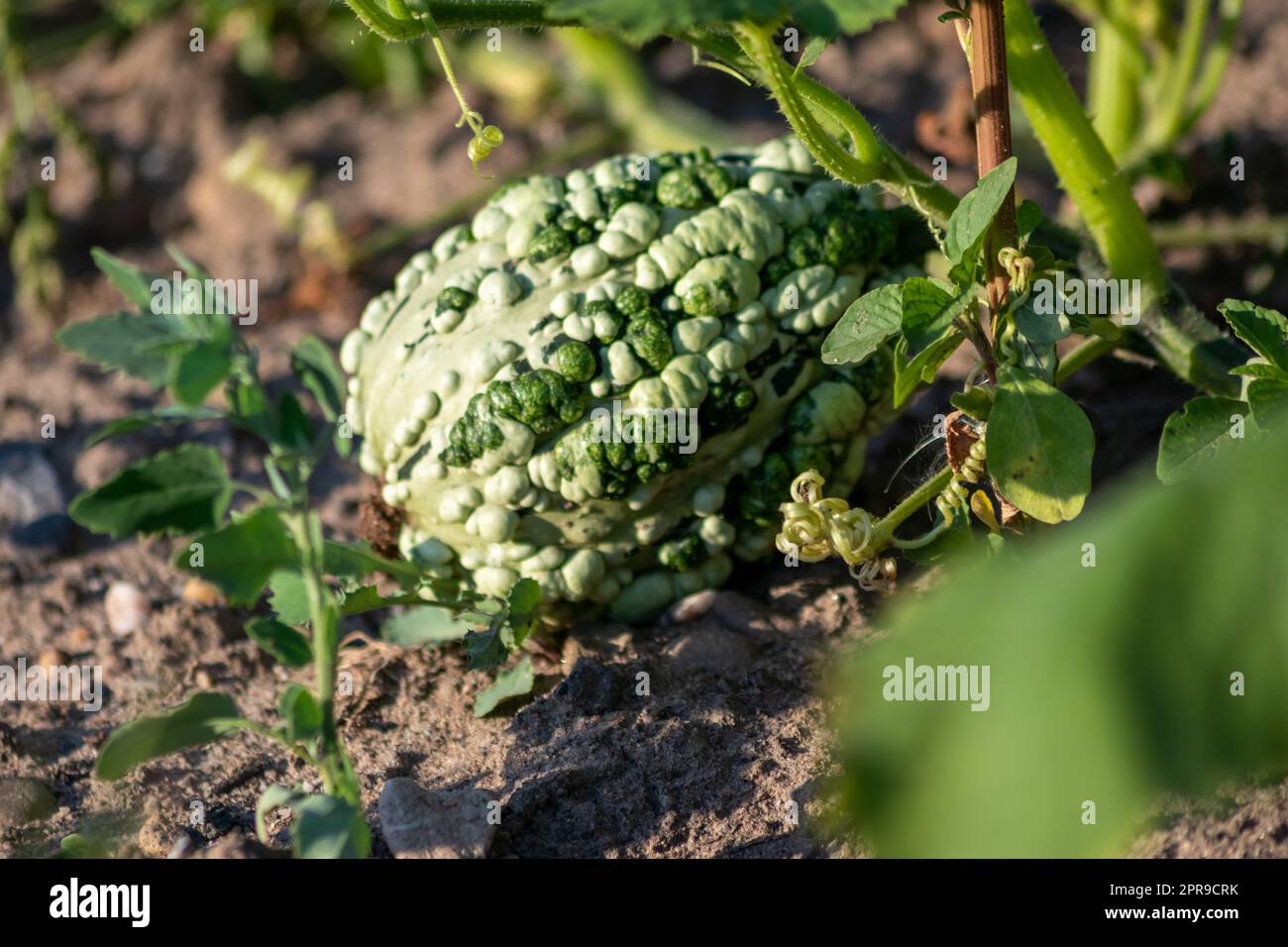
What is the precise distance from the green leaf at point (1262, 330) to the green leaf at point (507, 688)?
4.49ft

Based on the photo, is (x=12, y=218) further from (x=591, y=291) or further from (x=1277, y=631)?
(x=1277, y=631)

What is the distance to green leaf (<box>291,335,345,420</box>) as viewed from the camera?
214 centimetres

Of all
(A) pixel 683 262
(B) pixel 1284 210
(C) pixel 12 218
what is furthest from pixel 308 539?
(C) pixel 12 218

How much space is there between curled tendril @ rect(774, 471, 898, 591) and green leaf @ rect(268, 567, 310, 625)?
2.77ft

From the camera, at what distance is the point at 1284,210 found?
3.68 meters

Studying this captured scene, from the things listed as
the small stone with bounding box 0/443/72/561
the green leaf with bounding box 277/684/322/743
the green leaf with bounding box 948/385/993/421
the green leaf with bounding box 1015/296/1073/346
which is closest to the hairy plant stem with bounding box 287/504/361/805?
the green leaf with bounding box 277/684/322/743

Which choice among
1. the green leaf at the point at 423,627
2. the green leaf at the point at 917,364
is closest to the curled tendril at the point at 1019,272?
the green leaf at the point at 917,364

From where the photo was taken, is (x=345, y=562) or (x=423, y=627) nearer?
(x=345, y=562)

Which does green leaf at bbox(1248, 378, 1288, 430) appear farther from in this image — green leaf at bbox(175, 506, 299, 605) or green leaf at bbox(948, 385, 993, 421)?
green leaf at bbox(175, 506, 299, 605)

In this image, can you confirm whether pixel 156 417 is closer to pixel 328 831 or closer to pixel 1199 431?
pixel 328 831

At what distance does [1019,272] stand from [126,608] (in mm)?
2087

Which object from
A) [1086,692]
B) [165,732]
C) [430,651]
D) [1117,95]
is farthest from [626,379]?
[1117,95]

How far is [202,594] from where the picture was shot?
304 cm

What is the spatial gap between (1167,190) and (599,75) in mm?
1760
